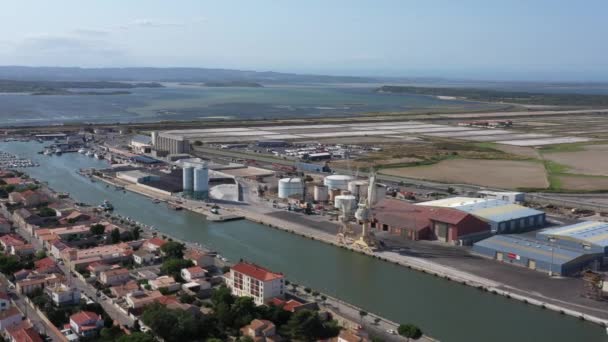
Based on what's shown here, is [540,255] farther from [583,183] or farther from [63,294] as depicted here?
[583,183]

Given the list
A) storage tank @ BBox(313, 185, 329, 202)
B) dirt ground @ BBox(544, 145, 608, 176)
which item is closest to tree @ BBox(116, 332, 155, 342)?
storage tank @ BBox(313, 185, 329, 202)

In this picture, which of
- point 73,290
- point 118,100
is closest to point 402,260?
point 73,290

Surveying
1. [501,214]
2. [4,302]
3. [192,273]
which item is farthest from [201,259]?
[501,214]

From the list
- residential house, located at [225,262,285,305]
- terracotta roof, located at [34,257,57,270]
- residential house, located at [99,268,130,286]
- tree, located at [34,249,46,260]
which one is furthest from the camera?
tree, located at [34,249,46,260]

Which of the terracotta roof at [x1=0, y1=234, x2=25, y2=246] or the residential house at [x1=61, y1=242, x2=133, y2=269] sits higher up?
the terracotta roof at [x1=0, y1=234, x2=25, y2=246]

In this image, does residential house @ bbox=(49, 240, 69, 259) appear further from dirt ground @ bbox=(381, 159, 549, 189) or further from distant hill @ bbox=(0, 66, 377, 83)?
distant hill @ bbox=(0, 66, 377, 83)

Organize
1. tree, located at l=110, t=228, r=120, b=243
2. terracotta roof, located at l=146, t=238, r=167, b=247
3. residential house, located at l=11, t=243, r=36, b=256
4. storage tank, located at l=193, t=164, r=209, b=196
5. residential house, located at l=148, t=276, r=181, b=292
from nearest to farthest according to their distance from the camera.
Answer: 1. residential house, located at l=148, t=276, r=181, b=292
2. residential house, located at l=11, t=243, r=36, b=256
3. terracotta roof, located at l=146, t=238, r=167, b=247
4. tree, located at l=110, t=228, r=120, b=243
5. storage tank, located at l=193, t=164, r=209, b=196

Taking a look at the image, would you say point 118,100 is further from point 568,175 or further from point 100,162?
point 568,175

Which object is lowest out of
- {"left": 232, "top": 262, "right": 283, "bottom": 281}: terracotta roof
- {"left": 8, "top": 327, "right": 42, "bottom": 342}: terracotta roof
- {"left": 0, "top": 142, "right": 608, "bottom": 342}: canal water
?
{"left": 0, "top": 142, "right": 608, "bottom": 342}: canal water
